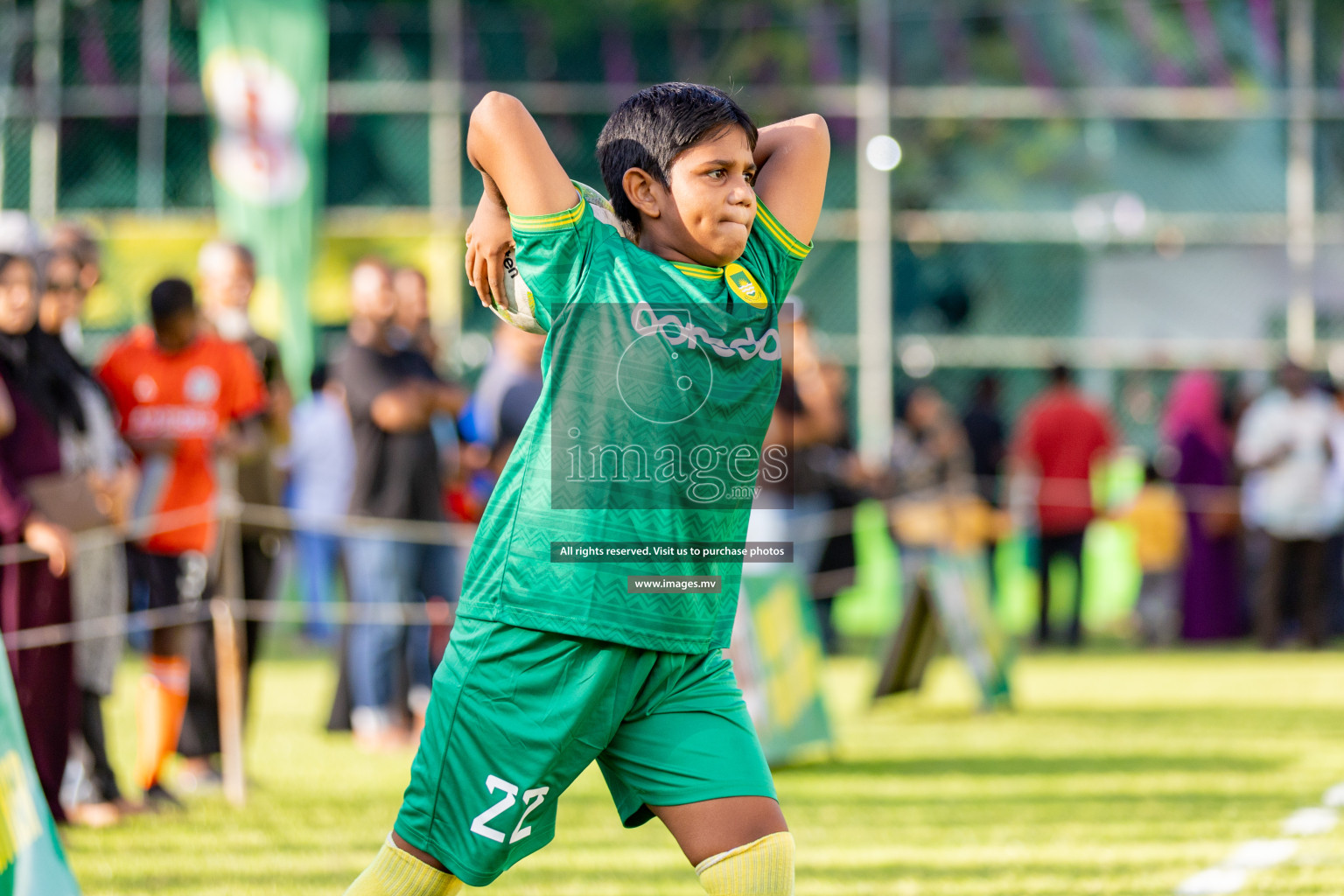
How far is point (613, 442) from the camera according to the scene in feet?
9.07

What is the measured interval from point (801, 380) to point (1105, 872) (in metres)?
4.97

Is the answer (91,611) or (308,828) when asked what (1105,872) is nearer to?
(308,828)

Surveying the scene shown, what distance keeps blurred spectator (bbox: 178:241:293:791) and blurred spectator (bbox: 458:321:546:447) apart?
3.09 ft

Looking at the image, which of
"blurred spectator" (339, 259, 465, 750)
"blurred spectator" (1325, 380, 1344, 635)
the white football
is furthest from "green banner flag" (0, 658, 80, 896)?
"blurred spectator" (1325, 380, 1344, 635)

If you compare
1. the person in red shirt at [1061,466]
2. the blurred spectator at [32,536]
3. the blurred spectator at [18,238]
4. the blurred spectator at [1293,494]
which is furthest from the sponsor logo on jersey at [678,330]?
the blurred spectator at [1293,494]

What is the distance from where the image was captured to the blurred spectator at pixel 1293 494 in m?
12.4

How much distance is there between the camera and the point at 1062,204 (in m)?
16.2

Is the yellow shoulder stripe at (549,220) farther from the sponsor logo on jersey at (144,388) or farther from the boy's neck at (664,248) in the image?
the sponsor logo on jersey at (144,388)

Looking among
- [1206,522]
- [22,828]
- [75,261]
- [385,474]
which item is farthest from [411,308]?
[1206,522]

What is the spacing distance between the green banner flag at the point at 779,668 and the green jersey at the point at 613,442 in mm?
4204

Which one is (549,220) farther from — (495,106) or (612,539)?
(612,539)

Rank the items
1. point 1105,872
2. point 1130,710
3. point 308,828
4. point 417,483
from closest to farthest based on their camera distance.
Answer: point 1105,872
point 308,828
point 417,483
point 1130,710

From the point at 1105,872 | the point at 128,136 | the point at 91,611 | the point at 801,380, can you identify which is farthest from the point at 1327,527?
the point at 128,136

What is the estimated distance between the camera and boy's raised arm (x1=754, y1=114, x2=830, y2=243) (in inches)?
119
